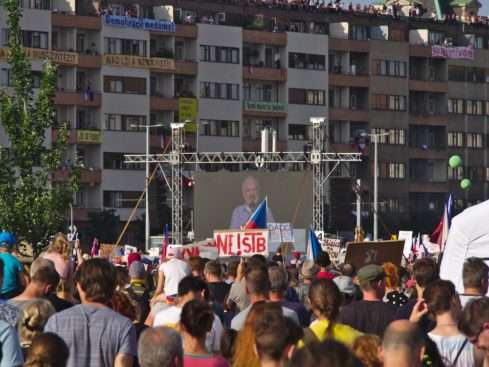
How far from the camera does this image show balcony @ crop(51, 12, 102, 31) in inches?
4219

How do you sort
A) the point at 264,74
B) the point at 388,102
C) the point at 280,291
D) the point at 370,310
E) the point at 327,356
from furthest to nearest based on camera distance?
the point at 388,102, the point at 264,74, the point at 280,291, the point at 370,310, the point at 327,356

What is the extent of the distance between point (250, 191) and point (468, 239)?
62.0 metres

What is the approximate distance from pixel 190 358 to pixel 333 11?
11088cm

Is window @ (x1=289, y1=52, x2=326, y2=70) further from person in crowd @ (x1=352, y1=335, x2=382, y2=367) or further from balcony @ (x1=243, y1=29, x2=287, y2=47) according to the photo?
person in crowd @ (x1=352, y1=335, x2=382, y2=367)

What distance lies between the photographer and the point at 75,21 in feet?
353

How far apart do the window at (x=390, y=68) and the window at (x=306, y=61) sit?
4.33 meters

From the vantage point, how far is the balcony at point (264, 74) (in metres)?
116

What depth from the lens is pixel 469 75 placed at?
128 m

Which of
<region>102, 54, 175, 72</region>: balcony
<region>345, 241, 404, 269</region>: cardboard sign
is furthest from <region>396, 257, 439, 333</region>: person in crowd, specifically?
<region>102, 54, 175, 72</region>: balcony

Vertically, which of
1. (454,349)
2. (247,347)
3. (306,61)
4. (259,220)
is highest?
(306,61)

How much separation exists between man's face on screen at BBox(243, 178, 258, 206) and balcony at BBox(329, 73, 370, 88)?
3739 centimetres

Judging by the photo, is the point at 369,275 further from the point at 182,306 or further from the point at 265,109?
the point at 265,109

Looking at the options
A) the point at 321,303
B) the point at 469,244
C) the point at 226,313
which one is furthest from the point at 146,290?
the point at 321,303

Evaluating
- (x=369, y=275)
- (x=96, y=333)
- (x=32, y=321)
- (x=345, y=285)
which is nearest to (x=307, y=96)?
(x=345, y=285)
